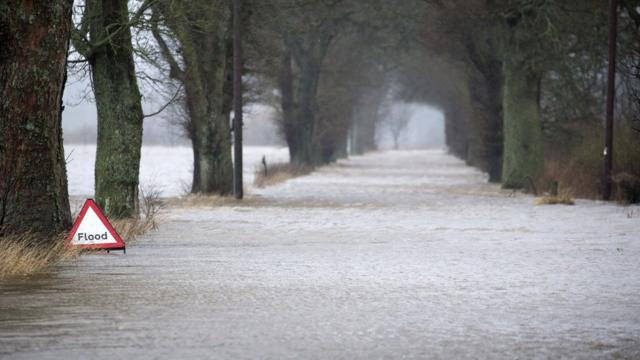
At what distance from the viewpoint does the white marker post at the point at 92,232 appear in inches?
577

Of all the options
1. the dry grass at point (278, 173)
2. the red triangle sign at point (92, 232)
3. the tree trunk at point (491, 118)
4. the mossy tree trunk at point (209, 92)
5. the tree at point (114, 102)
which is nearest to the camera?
the red triangle sign at point (92, 232)

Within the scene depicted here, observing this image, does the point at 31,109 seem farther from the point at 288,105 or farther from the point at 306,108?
the point at 306,108

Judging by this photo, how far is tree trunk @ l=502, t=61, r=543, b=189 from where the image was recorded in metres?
33.7

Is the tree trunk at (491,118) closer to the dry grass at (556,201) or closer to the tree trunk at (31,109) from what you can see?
the dry grass at (556,201)

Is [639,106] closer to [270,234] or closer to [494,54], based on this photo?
[270,234]

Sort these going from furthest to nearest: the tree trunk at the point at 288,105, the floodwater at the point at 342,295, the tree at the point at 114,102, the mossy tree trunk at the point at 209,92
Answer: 1. the tree trunk at the point at 288,105
2. the mossy tree trunk at the point at 209,92
3. the tree at the point at 114,102
4. the floodwater at the point at 342,295

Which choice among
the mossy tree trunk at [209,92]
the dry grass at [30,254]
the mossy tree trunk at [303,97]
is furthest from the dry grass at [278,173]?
the dry grass at [30,254]

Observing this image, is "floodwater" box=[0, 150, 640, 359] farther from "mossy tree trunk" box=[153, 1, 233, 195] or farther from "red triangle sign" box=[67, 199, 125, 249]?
"mossy tree trunk" box=[153, 1, 233, 195]

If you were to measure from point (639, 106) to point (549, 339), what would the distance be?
17.0m

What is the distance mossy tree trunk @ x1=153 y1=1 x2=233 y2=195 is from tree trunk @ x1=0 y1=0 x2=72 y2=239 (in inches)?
527

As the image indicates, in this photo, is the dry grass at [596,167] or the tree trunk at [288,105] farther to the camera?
the tree trunk at [288,105]

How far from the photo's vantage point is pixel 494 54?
3825 cm

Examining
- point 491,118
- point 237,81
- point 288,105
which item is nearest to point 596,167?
point 491,118

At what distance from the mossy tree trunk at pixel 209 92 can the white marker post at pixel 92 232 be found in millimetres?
12729
